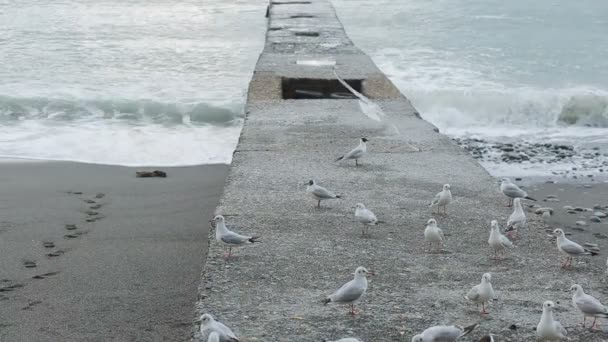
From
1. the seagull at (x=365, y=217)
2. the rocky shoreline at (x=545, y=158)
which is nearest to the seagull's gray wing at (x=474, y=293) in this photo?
the seagull at (x=365, y=217)

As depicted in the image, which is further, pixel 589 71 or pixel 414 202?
pixel 589 71

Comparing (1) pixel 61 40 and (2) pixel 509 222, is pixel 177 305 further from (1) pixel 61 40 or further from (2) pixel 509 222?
(1) pixel 61 40

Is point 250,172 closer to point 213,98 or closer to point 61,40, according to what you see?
point 213,98

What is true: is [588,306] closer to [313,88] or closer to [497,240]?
[497,240]

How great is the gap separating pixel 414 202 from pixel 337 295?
2.02m

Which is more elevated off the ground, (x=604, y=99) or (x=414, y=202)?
(x=414, y=202)

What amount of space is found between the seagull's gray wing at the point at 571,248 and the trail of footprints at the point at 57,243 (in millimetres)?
3173

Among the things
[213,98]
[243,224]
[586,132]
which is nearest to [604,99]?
[586,132]

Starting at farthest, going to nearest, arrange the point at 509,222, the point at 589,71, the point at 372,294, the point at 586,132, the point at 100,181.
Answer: the point at 589,71
the point at 586,132
the point at 100,181
the point at 509,222
the point at 372,294

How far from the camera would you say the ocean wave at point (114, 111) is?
12352 millimetres

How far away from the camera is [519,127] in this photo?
1273 cm

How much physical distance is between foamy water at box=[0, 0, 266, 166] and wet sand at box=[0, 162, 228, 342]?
110 centimetres

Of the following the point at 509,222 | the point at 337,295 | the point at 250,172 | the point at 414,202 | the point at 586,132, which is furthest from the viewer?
the point at 586,132

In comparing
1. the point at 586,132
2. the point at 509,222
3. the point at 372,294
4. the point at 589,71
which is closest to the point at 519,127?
the point at 586,132
